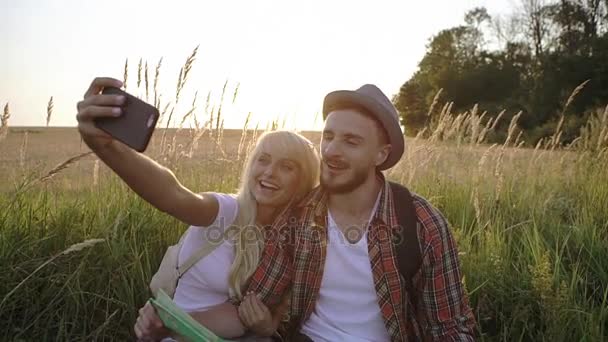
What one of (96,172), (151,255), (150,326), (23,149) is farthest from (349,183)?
(23,149)

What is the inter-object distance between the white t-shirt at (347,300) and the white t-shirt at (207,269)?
1.47 feet

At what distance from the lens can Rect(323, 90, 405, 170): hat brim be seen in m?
2.68

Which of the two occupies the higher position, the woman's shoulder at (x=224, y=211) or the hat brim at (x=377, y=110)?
the hat brim at (x=377, y=110)

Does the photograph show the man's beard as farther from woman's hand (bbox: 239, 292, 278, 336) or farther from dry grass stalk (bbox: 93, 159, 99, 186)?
dry grass stalk (bbox: 93, 159, 99, 186)

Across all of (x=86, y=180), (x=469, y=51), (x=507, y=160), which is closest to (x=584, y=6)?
(x=469, y=51)

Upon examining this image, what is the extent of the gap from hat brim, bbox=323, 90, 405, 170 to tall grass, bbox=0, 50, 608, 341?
3.02ft

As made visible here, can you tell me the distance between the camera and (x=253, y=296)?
8.71 feet

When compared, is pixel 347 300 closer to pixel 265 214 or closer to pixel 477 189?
pixel 265 214

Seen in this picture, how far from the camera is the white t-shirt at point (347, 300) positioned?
2623 mm

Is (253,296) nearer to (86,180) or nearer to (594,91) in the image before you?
(86,180)

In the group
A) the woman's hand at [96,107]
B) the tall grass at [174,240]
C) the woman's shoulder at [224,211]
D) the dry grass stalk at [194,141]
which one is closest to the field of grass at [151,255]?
the tall grass at [174,240]

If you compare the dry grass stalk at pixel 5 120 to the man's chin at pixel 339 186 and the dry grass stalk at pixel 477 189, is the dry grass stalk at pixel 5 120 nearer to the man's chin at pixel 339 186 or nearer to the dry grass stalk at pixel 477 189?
the man's chin at pixel 339 186

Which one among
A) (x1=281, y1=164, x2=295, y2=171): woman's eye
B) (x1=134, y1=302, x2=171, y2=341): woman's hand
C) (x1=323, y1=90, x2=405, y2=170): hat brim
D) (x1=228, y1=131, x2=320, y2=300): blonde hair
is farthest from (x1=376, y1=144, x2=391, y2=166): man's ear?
(x1=134, y1=302, x2=171, y2=341): woman's hand

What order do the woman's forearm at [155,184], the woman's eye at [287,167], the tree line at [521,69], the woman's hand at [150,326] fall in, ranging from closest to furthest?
the woman's forearm at [155,184]
the woman's hand at [150,326]
the woman's eye at [287,167]
the tree line at [521,69]
